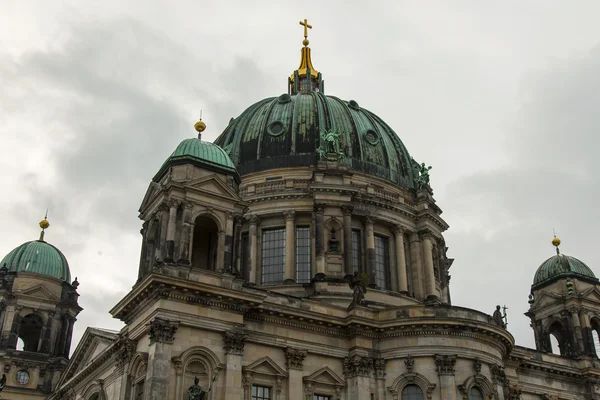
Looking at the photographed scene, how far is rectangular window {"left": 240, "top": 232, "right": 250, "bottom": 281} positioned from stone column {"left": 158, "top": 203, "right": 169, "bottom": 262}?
10546 millimetres

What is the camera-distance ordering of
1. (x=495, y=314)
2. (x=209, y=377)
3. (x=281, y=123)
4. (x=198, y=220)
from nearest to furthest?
(x=209, y=377) → (x=198, y=220) → (x=495, y=314) → (x=281, y=123)

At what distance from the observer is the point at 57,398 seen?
47562mm

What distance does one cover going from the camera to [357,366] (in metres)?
36.0

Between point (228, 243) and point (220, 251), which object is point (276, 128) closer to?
point (228, 243)

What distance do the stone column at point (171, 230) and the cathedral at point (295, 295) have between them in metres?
0.07

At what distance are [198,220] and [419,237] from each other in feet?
58.6

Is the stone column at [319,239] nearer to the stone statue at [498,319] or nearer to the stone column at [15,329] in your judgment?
the stone statue at [498,319]

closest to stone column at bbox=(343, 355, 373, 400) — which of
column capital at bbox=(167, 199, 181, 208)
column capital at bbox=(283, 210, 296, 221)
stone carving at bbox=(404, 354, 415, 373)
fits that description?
stone carving at bbox=(404, 354, 415, 373)

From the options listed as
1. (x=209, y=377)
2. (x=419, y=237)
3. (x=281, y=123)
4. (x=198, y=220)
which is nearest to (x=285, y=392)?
(x=209, y=377)

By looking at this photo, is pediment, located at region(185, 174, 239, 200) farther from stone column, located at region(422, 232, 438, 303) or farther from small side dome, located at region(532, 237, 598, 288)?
small side dome, located at region(532, 237, 598, 288)

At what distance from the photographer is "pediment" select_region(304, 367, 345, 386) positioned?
35312mm

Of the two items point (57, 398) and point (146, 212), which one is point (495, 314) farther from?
point (57, 398)

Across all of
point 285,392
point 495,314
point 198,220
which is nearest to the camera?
point 285,392

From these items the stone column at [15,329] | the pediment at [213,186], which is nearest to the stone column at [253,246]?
the pediment at [213,186]
